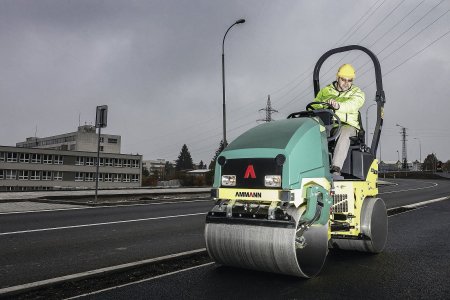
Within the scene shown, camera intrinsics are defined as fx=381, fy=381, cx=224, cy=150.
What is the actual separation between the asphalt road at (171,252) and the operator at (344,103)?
4.09ft

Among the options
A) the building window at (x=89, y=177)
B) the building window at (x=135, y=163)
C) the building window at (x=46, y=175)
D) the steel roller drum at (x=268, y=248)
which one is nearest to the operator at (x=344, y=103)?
the steel roller drum at (x=268, y=248)

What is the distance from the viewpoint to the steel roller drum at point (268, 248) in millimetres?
3266

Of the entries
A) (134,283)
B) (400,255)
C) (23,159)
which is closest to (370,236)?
(400,255)

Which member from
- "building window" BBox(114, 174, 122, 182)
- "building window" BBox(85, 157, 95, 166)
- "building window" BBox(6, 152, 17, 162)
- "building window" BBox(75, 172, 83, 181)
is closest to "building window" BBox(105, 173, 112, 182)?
"building window" BBox(114, 174, 122, 182)

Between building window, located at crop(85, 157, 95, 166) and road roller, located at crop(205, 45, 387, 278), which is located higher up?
building window, located at crop(85, 157, 95, 166)

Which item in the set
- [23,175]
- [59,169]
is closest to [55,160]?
[59,169]

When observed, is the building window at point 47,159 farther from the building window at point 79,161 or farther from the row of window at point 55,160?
the building window at point 79,161

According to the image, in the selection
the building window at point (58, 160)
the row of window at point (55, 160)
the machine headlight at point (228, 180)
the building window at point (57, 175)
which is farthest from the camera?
the building window at point (58, 160)

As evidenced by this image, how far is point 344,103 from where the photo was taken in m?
4.82

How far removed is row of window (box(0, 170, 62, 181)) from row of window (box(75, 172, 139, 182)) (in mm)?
3960

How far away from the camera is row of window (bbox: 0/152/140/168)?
229 ft

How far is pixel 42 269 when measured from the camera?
445cm

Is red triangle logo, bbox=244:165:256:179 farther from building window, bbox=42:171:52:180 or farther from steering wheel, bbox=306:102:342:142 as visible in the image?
building window, bbox=42:171:52:180

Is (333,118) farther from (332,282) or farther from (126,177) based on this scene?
(126,177)
